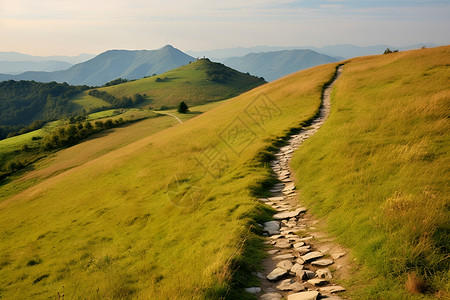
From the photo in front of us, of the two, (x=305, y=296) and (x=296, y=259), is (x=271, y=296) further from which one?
(x=296, y=259)

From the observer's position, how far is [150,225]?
13477 millimetres

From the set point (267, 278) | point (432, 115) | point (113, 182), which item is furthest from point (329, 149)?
point (113, 182)

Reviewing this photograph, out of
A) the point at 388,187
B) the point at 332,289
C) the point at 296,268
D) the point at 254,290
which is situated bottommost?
the point at 254,290

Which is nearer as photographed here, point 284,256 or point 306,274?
point 306,274

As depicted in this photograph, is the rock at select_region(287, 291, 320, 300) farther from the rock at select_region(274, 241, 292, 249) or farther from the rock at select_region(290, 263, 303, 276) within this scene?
the rock at select_region(274, 241, 292, 249)

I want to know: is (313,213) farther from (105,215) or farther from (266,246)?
(105,215)

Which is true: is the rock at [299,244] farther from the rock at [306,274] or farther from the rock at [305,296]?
the rock at [305,296]

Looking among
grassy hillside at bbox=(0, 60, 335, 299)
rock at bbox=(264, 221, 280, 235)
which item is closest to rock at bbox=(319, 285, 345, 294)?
grassy hillside at bbox=(0, 60, 335, 299)

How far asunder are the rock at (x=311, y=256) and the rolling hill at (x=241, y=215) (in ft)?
3.00

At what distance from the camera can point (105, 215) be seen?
1808 cm

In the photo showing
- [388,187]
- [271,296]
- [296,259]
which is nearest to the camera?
[271,296]

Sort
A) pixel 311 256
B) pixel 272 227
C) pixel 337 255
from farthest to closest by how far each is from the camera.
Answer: pixel 272 227 < pixel 311 256 < pixel 337 255

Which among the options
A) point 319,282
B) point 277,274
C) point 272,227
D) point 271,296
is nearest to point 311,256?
point 319,282

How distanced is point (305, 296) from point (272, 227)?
3693 millimetres
